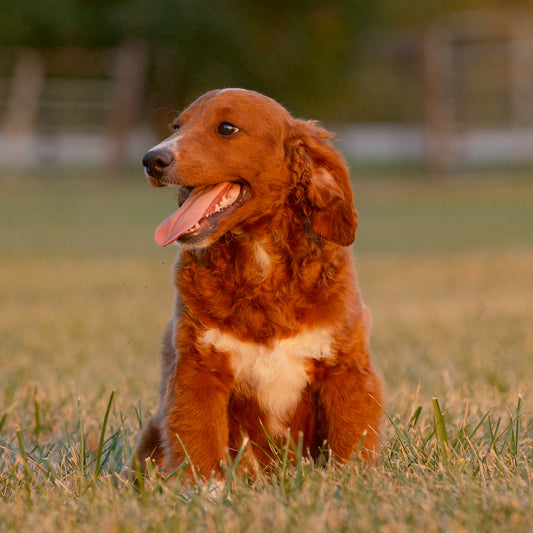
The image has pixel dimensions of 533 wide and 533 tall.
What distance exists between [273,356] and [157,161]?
0.76m

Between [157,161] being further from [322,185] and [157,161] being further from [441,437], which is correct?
[441,437]

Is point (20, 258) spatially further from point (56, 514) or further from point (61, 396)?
point (56, 514)

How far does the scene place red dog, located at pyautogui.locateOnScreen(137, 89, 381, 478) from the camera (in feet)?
10.5

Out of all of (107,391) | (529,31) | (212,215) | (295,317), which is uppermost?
(529,31)

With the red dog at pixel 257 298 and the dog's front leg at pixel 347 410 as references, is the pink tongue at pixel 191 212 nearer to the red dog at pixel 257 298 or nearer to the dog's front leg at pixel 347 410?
the red dog at pixel 257 298

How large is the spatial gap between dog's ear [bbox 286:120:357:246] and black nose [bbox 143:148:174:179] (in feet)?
1.51

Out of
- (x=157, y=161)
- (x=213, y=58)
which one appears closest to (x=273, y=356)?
(x=157, y=161)

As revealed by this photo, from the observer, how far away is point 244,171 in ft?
11.1

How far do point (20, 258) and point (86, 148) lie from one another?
21.3 meters

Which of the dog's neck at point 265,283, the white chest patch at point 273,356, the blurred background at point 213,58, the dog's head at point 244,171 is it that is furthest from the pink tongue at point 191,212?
the blurred background at point 213,58

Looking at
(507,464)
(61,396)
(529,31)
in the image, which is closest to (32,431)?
(61,396)

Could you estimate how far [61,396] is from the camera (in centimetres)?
456

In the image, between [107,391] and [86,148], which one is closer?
[107,391]

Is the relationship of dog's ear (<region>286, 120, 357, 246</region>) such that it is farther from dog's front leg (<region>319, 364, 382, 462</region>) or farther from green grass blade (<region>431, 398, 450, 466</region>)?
green grass blade (<region>431, 398, 450, 466</region>)
